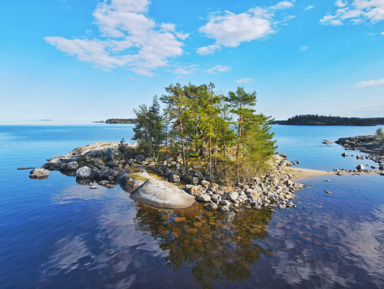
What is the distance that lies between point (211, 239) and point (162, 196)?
36.3 feet

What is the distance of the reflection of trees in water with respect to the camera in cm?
1488

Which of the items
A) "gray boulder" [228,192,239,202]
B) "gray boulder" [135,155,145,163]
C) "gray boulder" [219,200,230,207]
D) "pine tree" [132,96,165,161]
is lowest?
"gray boulder" [219,200,230,207]

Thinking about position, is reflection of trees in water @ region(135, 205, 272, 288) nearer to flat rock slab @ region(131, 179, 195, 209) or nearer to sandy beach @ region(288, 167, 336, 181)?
flat rock slab @ region(131, 179, 195, 209)

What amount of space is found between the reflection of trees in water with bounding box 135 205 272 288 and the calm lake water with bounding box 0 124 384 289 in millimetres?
93

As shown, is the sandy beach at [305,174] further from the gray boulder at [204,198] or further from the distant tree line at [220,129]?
the gray boulder at [204,198]

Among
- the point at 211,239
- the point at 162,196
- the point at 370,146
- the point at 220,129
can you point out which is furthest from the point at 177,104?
the point at 370,146

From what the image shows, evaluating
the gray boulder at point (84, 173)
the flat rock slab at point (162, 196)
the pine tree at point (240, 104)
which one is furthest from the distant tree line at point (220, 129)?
the gray boulder at point (84, 173)

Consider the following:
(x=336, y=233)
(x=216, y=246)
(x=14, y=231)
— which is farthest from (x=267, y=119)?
(x=14, y=231)

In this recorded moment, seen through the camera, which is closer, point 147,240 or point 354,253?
point 354,253

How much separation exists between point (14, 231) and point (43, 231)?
9.84ft

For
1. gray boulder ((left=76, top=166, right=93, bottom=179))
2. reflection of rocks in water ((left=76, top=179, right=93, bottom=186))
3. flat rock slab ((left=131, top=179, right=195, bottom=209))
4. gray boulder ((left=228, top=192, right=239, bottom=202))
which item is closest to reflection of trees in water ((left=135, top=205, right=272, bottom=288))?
flat rock slab ((left=131, top=179, right=195, bottom=209))

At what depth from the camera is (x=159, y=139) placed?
4362 cm

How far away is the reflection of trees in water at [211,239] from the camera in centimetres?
1488

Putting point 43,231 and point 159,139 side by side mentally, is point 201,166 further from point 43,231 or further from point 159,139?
Result: point 43,231
